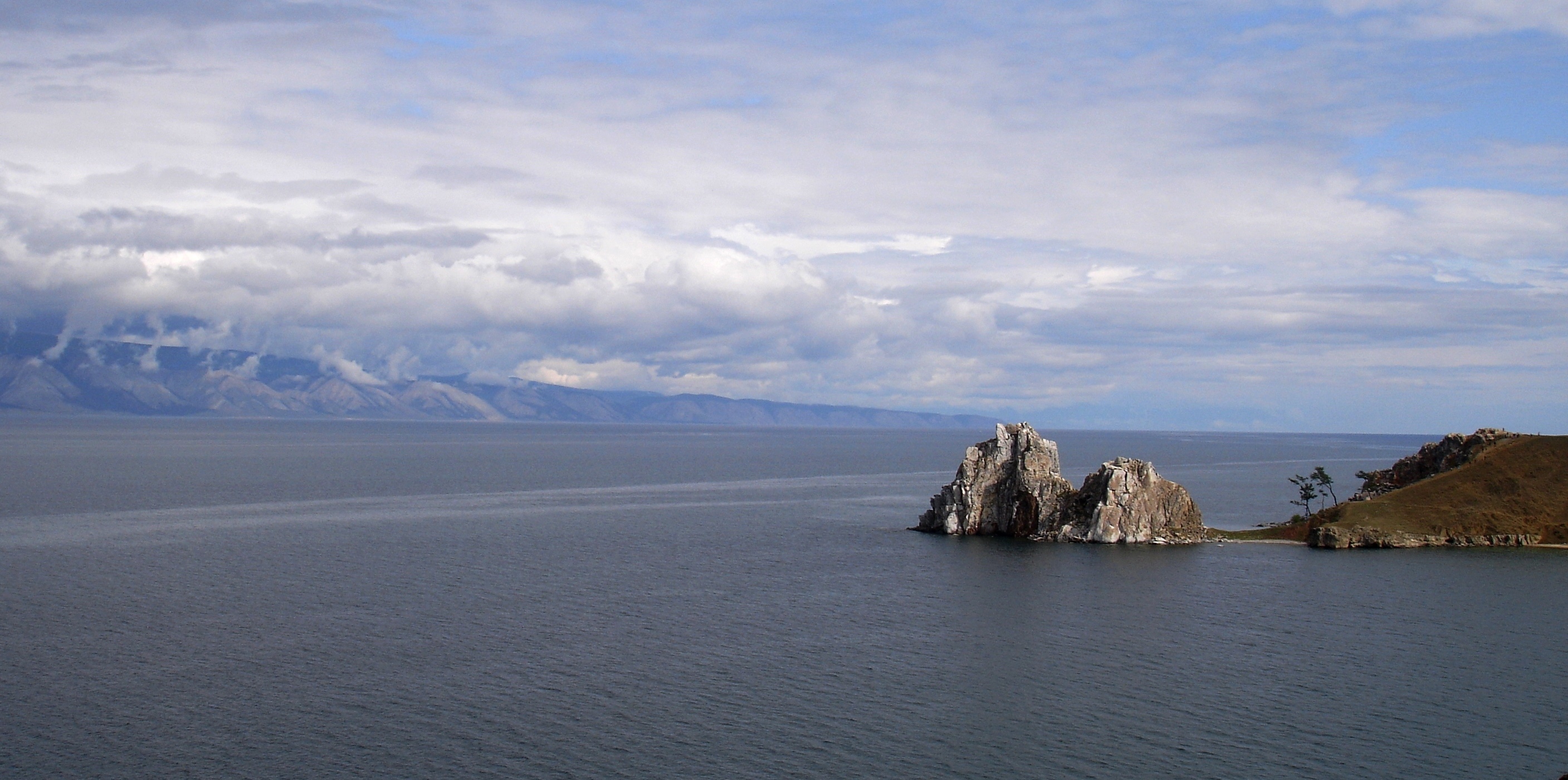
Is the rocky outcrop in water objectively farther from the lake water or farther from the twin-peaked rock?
the twin-peaked rock

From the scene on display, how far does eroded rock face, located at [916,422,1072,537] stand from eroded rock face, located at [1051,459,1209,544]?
4016 mm

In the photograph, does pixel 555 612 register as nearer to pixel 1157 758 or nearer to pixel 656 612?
pixel 656 612

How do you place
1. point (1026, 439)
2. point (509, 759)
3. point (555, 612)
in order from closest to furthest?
point (509, 759)
point (555, 612)
point (1026, 439)

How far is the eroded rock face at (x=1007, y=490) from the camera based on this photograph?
500 feet

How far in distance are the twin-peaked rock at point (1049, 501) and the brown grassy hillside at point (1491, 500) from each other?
22.4 m

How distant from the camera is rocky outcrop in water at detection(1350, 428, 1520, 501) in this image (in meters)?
166

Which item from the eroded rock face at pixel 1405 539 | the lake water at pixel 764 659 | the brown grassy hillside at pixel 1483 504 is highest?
the brown grassy hillside at pixel 1483 504

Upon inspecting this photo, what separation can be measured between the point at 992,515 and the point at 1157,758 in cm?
9399

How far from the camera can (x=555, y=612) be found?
9606cm

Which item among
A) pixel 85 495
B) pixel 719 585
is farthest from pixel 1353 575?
pixel 85 495

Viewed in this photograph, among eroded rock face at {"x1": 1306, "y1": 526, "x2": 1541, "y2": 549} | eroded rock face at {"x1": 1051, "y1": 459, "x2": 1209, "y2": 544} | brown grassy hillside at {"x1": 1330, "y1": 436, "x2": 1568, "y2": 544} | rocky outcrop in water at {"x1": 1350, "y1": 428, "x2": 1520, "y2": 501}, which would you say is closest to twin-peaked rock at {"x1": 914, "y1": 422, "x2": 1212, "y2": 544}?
eroded rock face at {"x1": 1051, "y1": 459, "x2": 1209, "y2": 544}

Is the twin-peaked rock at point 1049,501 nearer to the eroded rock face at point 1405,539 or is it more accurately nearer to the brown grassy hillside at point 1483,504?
the brown grassy hillside at point 1483,504

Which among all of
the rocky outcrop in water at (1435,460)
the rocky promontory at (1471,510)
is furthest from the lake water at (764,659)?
the rocky outcrop in water at (1435,460)

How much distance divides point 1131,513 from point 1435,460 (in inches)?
2481
